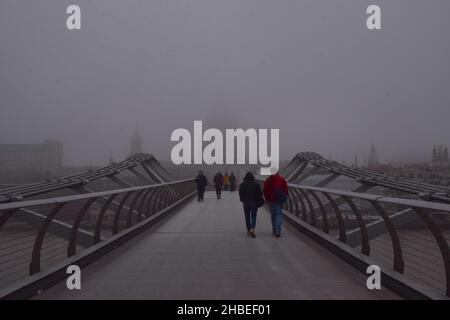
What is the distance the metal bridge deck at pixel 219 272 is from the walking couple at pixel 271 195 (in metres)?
0.34

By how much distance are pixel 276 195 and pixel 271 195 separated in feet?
0.30

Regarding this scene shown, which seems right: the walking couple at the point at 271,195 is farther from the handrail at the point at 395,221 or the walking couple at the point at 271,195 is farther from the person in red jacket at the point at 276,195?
the handrail at the point at 395,221

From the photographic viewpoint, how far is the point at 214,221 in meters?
12.6

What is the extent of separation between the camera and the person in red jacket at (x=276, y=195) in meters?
8.98

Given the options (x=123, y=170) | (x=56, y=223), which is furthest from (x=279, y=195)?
(x=123, y=170)

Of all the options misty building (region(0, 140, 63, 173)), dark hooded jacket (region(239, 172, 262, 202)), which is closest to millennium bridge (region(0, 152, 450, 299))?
dark hooded jacket (region(239, 172, 262, 202))

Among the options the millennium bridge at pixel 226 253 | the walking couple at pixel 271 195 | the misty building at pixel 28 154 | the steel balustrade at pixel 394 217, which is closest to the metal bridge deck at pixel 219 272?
the millennium bridge at pixel 226 253

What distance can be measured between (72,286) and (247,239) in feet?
14.5

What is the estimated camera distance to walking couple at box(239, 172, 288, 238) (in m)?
9.00

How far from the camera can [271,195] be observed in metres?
9.02

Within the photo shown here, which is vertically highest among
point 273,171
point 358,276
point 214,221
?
point 273,171
